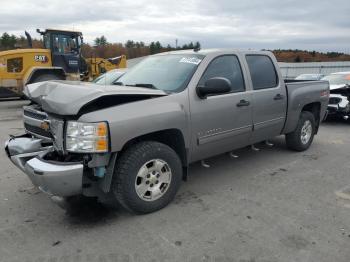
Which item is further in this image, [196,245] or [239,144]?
[239,144]

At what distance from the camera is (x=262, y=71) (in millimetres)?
5453

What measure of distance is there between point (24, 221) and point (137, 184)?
50.0 inches

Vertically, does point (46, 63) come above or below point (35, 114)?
above

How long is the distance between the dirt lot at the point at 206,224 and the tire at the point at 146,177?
16 centimetres

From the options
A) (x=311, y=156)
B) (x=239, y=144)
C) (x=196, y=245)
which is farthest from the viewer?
(x=311, y=156)

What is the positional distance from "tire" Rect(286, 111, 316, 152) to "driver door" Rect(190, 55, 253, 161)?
5.20 ft

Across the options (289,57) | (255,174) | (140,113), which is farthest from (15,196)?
(289,57)

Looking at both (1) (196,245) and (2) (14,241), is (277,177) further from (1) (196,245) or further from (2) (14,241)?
(2) (14,241)

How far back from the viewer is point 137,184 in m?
3.75

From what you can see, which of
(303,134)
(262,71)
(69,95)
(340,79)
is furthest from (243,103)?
(340,79)

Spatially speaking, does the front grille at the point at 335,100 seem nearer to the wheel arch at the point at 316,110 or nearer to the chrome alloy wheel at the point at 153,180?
the wheel arch at the point at 316,110

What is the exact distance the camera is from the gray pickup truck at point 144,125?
3342 mm

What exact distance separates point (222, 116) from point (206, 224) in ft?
4.93

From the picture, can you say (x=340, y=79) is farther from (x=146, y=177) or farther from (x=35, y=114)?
(x=35, y=114)
